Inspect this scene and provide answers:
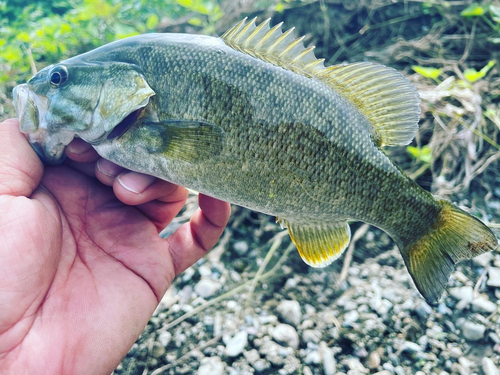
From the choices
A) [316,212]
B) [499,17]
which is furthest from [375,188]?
[499,17]

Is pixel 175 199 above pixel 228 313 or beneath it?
above

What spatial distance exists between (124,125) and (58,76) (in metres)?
0.37

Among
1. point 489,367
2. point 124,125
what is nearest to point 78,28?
point 124,125

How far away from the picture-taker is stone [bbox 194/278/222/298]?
2.70m

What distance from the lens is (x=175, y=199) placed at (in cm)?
227

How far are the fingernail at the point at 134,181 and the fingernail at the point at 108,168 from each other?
44 millimetres

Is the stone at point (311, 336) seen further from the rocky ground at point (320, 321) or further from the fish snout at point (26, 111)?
the fish snout at point (26, 111)

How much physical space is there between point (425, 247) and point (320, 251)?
476 mm

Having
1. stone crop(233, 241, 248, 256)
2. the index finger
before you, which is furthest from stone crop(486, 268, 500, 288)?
the index finger

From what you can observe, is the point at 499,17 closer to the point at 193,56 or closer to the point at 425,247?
the point at 425,247

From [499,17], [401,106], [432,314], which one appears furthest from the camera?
[499,17]

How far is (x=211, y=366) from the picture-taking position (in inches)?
88.7

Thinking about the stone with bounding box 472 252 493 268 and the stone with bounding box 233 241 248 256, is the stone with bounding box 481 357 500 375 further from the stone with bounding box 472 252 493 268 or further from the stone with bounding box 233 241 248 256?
the stone with bounding box 233 241 248 256

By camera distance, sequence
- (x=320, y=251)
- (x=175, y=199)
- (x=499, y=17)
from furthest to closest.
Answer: (x=499, y=17) → (x=175, y=199) → (x=320, y=251)
